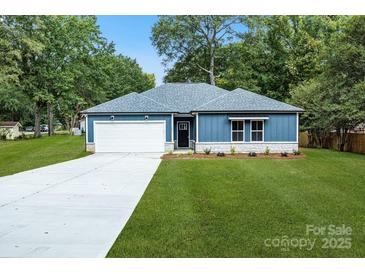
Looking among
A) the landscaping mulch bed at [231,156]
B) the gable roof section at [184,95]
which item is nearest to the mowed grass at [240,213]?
the landscaping mulch bed at [231,156]

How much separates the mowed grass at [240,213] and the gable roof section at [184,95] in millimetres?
11125

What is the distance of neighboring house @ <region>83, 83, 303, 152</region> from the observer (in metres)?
18.7

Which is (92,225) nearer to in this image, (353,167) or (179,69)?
(353,167)

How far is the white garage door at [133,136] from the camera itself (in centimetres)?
1944

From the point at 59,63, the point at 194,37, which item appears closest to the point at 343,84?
the point at 194,37

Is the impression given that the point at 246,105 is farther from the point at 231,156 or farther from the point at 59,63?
the point at 59,63

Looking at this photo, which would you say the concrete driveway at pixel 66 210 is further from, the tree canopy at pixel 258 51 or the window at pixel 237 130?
the tree canopy at pixel 258 51

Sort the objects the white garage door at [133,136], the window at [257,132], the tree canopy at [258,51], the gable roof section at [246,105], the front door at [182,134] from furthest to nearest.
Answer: the tree canopy at [258,51] → the front door at [182,134] → the white garage door at [133,136] → the window at [257,132] → the gable roof section at [246,105]

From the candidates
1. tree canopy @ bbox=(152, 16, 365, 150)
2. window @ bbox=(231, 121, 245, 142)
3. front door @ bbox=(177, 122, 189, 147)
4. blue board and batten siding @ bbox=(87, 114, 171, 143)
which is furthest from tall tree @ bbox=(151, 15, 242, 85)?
window @ bbox=(231, 121, 245, 142)

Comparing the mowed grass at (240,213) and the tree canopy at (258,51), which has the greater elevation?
the tree canopy at (258,51)

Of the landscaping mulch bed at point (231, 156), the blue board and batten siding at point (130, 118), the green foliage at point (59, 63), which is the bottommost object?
the landscaping mulch bed at point (231, 156)

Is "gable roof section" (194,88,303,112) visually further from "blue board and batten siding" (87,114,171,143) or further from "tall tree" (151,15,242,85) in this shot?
"tall tree" (151,15,242,85)

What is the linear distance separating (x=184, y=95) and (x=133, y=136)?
18.7 ft

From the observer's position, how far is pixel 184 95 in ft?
77.2
